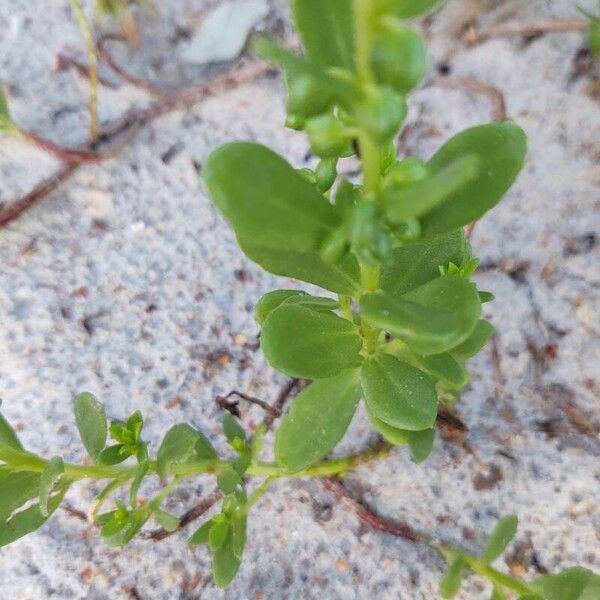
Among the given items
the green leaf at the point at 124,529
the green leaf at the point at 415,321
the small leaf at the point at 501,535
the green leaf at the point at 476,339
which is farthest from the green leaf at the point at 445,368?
the green leaf at the point at 124,529

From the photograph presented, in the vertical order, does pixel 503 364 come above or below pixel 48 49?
below

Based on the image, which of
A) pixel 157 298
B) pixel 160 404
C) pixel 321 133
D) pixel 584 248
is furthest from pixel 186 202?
pixel 321 133

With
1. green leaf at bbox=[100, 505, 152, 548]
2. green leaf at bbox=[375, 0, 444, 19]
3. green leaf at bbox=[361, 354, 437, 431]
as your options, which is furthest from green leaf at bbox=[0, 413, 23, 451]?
green leaf at bbox=[375, 0, 444, 19]

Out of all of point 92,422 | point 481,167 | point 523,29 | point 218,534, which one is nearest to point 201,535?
point 218,534

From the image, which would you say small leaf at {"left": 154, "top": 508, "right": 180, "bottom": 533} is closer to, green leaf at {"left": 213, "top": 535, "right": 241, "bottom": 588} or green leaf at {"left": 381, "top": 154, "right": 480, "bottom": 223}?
green leaf at {"left": 213, "top": 535, "right": 241, "bottom": 588}

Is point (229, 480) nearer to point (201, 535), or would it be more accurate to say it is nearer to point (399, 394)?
point (201, 535)

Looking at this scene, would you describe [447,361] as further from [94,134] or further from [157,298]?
[94,134]

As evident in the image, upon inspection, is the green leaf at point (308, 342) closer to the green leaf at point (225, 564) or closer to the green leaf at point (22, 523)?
the green leaf at point (225, 564)
